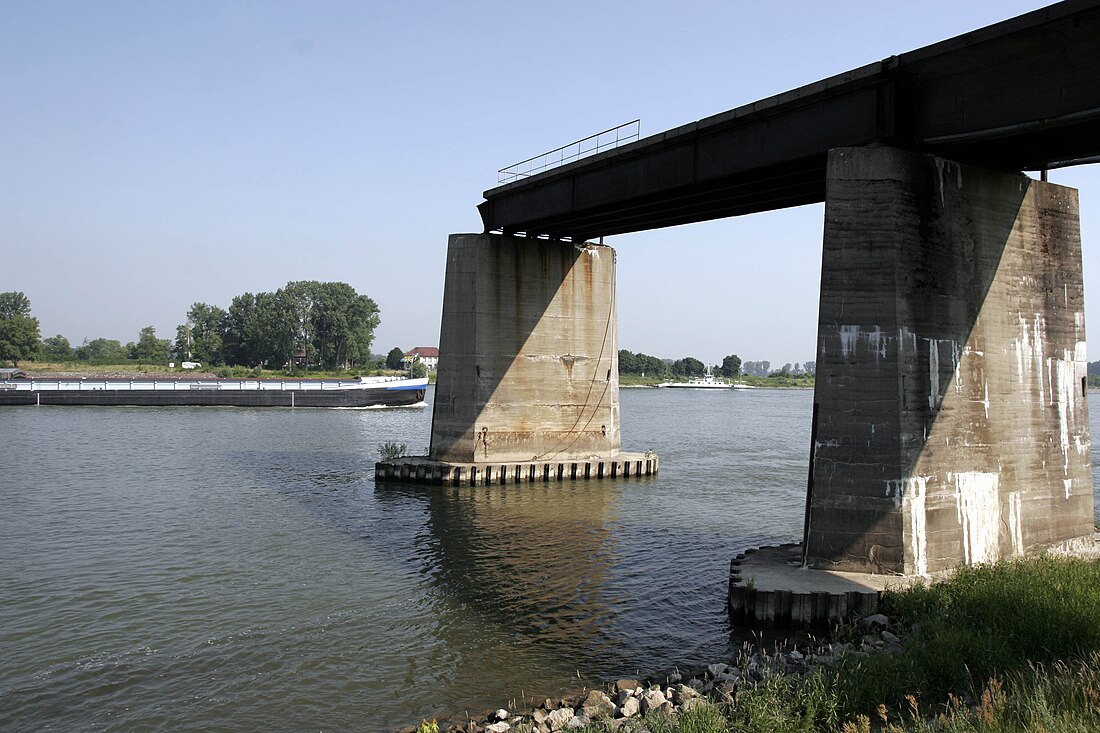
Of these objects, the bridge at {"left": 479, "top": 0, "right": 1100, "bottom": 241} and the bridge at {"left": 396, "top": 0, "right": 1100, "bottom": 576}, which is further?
the bridge at {"left": 396, "top": 0, "right": 1100, "bottom": 576}

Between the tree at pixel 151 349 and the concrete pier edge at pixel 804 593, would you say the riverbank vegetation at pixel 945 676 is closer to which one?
the concrete pier edge at pixel 804 593

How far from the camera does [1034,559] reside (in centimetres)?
1648

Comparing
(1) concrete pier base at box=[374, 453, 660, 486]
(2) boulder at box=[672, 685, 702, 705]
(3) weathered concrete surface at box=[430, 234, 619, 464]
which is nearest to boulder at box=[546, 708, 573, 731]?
(2) boulder at box=[672, 685, 702, 705]

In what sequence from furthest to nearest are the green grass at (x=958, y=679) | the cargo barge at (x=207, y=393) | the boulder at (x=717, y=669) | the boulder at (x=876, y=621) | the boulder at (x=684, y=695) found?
the cargo barge at (x=207, y=393), the boulder at (x=876, y=621), the boulder at (x=717, y=669), the boulder at (x=684, y=695), the green grass at (x=958, y=679)

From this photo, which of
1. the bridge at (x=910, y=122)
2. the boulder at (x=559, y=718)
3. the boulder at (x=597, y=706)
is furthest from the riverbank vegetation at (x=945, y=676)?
the bridge at (x=910, y=122)

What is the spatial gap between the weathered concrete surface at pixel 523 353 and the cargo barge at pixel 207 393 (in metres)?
52.7

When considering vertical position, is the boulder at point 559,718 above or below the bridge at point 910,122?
below

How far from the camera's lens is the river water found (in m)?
12.2

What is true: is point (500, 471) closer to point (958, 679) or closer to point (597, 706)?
point (597, 706)

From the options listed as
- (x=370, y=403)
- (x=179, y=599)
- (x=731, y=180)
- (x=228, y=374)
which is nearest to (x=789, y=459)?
(x=731, y=180)

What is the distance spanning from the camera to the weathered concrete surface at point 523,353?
1296 inches

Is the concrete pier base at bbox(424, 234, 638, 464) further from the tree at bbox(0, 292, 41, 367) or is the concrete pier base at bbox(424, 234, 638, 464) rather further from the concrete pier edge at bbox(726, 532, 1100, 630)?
the tree at bbox(0, 292, 41, 367)

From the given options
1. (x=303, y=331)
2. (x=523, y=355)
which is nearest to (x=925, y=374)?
(x=523, y=355)

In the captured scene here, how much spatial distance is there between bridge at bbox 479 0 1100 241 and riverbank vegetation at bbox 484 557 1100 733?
799 centimetres
